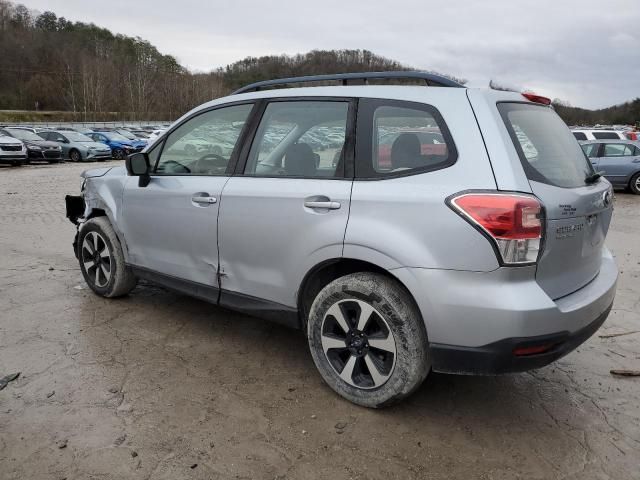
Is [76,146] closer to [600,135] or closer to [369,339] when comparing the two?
[600,135]

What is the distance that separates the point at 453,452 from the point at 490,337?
0.63 meters

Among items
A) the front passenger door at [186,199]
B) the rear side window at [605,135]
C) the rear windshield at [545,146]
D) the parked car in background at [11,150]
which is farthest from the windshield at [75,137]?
the rear windshield at [545,146]

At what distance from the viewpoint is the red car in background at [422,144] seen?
8.94ft

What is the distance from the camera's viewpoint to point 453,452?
8.73 ft

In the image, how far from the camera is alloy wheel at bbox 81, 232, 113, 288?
4.64m

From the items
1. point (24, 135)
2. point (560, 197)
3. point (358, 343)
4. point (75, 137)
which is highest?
point (560, 197)

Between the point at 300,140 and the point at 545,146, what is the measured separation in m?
1.40

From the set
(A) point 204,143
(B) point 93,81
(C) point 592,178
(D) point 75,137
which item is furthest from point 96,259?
(B) point 93,81

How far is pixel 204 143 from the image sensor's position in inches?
153

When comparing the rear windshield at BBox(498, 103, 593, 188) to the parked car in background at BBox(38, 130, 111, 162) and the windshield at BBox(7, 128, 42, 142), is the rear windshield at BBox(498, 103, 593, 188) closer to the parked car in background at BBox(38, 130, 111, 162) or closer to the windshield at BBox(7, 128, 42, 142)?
the windshield at BBox(7, 128, 42, 142)

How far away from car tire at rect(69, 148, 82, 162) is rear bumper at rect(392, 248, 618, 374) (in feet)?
83.4

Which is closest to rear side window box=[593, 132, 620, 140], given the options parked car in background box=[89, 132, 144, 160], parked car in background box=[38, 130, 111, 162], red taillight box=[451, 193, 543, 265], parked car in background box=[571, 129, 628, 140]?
parked car in background box=[571, 129, 628, 140]

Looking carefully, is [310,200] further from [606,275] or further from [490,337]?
[606,275]

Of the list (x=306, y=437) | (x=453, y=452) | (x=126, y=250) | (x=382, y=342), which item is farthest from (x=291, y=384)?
(x=126, y=250)
